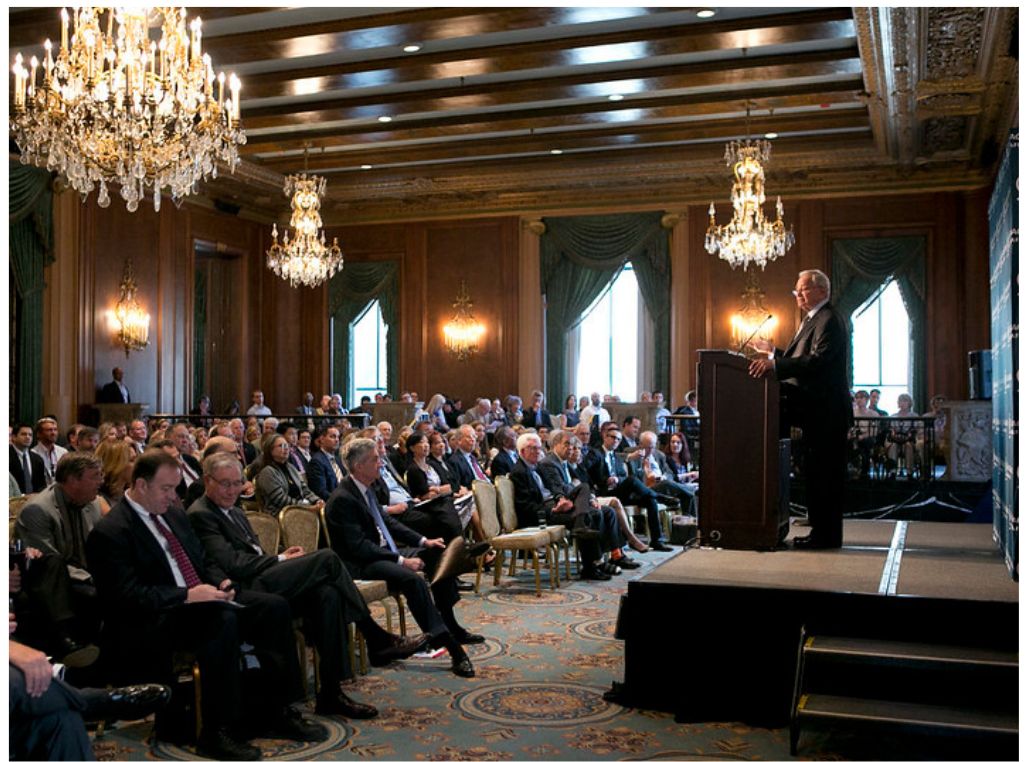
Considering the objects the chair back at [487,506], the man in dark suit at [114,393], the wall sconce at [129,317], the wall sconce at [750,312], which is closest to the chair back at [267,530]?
the chair back at [487,506]

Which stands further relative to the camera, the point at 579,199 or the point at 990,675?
the point at 579,199

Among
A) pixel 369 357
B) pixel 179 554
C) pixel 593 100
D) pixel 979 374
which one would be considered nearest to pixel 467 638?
pixel 179 554

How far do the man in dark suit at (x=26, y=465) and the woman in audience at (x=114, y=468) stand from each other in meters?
3.28

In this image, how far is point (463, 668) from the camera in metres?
5.27

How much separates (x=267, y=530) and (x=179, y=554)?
1104 millimetres

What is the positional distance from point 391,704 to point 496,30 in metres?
6.73

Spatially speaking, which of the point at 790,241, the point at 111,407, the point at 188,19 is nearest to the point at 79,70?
the point at 188,19

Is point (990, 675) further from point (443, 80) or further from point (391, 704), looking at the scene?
point (443, 80)

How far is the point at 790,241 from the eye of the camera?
14.1 metres

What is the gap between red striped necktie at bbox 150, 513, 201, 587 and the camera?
4.31 meters

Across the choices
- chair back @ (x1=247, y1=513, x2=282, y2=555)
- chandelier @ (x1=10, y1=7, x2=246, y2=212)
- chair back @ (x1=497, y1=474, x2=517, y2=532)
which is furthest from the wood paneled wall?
chair back @ (x1=247, y1=513, x2=282, y2=555)

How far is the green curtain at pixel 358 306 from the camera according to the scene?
17.3 meters

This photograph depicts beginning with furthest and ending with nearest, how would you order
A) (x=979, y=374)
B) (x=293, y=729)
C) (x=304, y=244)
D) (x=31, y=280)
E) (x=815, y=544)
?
(x=304, y=244) < (x=31, y=280) < (x=979, y=374) < (x=815, y=544) < (x=293, y=729)

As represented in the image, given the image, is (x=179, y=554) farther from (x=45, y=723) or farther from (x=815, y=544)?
(x=815, y=544)
